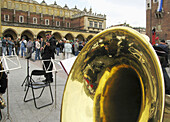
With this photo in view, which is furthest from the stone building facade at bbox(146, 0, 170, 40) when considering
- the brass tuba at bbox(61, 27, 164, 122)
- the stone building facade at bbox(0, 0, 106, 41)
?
the brass tuba at bbox(61, 27, 164, 122)

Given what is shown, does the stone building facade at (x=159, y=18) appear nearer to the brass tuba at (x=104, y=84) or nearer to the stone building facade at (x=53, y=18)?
the stone building facade at (x=53, y=18)

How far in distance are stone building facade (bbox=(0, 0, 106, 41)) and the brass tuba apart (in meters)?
33.5

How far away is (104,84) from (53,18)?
50.4 meters

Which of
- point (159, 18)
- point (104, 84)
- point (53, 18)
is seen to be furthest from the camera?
point (53, 18)

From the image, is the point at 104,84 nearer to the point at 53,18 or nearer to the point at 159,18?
the point at 159,18

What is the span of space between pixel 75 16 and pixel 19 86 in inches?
1915

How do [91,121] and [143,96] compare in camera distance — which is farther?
[91,121]

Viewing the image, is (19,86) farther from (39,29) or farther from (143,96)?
(39,29)

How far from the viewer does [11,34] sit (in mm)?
33000

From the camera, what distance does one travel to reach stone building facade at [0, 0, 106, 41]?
38156mm

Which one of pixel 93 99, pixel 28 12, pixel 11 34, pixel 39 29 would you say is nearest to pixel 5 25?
pixel 11 34

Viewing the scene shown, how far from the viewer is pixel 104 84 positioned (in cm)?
182

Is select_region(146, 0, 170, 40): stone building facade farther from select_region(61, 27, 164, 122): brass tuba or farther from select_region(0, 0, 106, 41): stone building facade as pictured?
select_region(61, 27, 164, 122): brass tuba

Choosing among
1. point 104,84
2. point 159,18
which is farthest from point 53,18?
point 104,84
